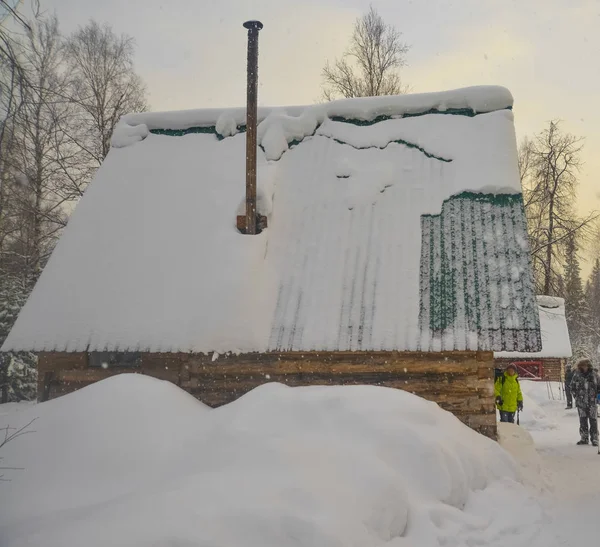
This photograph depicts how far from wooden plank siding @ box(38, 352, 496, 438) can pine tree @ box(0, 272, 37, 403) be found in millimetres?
9529

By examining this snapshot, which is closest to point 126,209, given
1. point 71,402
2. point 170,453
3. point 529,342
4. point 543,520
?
point 71,402

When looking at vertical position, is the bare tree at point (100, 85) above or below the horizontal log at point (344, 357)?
above

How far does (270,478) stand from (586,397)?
8.68 meters

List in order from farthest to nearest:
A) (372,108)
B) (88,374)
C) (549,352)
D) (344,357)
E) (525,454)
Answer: (549,352) < (372,108) < (88,374) < (344,357) < (525,454)

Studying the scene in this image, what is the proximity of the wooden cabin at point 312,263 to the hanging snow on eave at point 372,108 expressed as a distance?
0.04 metres

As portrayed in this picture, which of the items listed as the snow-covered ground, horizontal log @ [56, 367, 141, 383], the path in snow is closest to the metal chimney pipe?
horizontal log @ [56, 367, 141, 383]

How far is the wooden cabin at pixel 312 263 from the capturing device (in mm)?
8367

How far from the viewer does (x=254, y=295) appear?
8.99m

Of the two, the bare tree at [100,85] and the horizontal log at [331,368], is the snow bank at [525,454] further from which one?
the bare tree at [100,85]

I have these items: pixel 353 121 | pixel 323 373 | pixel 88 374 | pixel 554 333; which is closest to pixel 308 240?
pixel 323 373

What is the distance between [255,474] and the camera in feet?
14.1

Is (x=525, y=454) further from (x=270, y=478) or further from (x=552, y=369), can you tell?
(x=552, y=369)

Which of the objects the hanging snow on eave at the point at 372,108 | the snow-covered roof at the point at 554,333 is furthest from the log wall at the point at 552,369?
the hanging snow on eave at the point at 372,108

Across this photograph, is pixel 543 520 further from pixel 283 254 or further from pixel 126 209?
pixel 126 209
